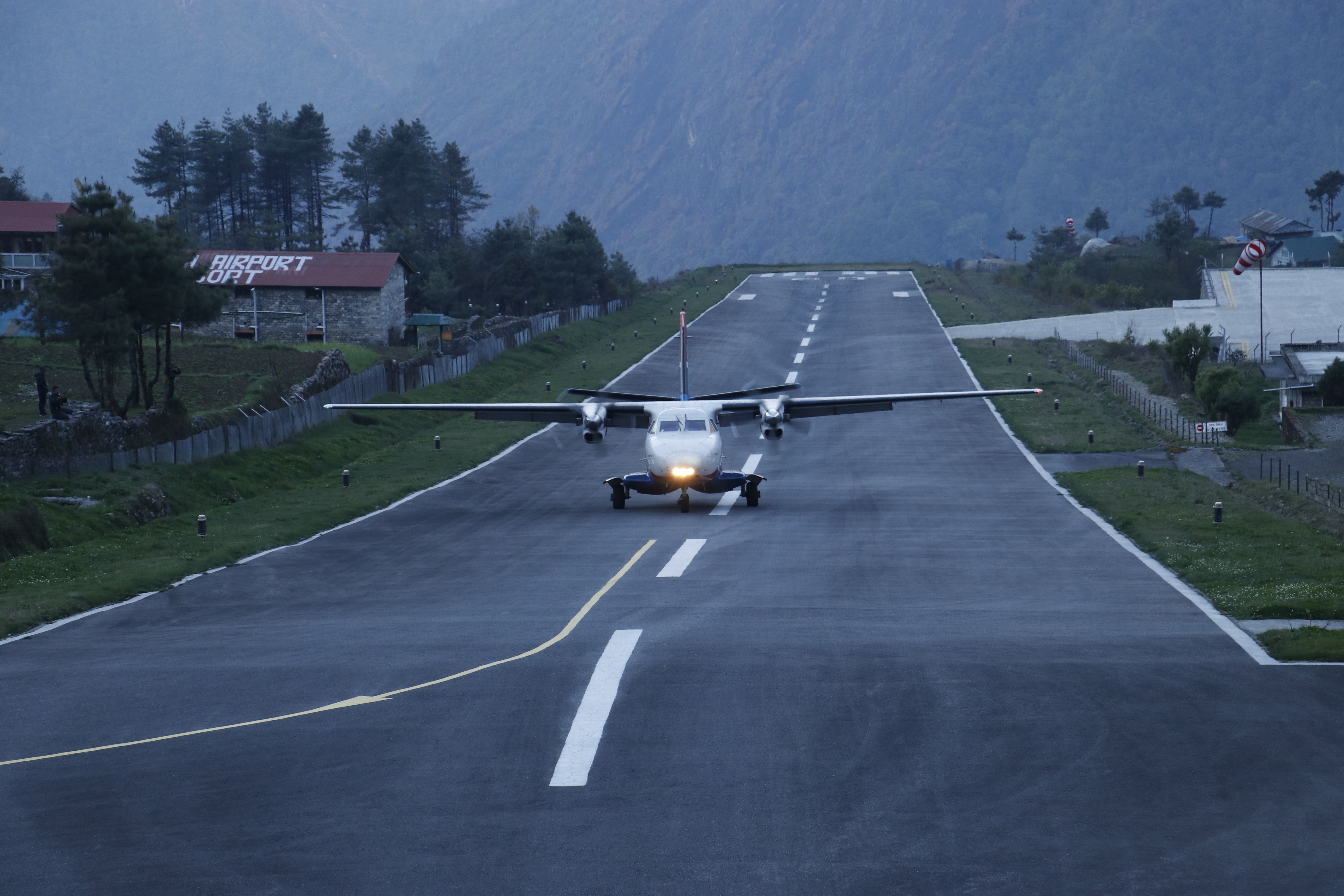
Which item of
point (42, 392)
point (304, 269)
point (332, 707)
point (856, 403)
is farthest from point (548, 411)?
point (304, 269)

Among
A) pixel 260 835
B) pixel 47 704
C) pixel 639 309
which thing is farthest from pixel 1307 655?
pixel 639 309

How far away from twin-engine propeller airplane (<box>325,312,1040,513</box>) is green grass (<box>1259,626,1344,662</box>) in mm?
18074

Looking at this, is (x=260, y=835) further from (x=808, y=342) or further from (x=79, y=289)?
(x=808, y=342)

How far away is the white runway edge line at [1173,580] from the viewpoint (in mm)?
17922

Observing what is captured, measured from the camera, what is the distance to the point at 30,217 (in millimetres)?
87750

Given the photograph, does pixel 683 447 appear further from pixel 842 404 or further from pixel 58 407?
pixel 58 407

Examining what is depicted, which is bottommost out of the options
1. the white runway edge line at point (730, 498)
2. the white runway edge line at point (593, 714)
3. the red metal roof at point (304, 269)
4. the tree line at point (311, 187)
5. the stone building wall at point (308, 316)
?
the white runway edge line at point (593, 714)

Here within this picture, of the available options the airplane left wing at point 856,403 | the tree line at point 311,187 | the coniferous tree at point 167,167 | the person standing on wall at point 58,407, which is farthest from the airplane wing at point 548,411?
the coniferous tree at point 167,167

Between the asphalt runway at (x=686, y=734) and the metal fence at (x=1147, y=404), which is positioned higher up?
the metal fence at (x=1147, y=404)

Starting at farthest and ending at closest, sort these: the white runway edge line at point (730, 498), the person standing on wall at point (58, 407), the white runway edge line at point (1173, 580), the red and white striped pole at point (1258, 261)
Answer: the red and white striped pole at point (1258, 261)
the person standing on wall at point (58, 407)
the white runway edge line at point (730, 498)
the white runway edge line at point (1173, 580)

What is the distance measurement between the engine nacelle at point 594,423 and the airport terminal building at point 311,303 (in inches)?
2004

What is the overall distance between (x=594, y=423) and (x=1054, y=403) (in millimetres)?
33126

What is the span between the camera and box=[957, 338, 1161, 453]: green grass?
168ft

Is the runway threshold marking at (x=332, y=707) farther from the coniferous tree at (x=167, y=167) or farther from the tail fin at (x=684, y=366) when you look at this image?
the coniferous tree at (x=167, y=167)
